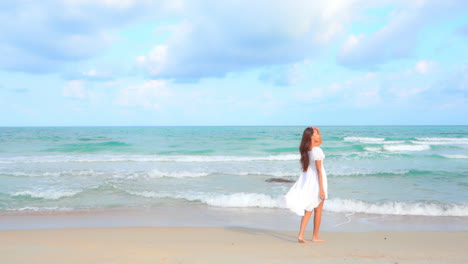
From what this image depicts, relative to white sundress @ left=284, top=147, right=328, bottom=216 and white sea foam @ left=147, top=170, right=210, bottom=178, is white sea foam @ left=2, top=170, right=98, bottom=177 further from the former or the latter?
white sundress @ left=284, top=147, right=328, bottom=216

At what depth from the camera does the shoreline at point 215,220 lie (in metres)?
6.92

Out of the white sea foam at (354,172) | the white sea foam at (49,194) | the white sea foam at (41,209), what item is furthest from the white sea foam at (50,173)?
the white sea foam at (354,172)

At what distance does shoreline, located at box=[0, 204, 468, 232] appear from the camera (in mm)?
6918

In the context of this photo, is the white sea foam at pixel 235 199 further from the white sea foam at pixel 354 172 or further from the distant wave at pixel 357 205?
the white sea foam at pixel 354 172

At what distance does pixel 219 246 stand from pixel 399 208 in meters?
5.08

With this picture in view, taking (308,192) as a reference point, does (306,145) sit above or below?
above

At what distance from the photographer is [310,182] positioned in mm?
5441

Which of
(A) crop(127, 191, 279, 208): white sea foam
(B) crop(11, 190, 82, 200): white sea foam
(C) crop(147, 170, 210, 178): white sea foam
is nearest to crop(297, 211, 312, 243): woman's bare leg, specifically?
(A) crop(127, 191, 279, 208): white sea foam

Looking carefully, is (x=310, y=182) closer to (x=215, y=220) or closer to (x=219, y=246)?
(x=219, y=246)

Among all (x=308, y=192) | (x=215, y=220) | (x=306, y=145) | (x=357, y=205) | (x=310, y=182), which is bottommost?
(x=215, y=220)

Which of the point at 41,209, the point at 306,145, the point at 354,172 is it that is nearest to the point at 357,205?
the point at 306,145

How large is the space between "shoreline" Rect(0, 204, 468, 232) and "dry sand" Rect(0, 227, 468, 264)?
1.35ft

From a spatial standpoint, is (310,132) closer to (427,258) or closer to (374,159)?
(427,258)

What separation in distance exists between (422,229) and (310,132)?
3558 mm
